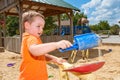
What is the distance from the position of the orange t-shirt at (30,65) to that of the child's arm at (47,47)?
169mm

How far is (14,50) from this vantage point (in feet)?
42.1

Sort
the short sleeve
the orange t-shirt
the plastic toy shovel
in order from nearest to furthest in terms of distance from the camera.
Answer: the plastic toy shovel, the short sleeve, the orange t-shirt

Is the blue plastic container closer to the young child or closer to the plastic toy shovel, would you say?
the plastic toy shovel

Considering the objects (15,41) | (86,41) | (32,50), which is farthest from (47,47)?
(15,41)

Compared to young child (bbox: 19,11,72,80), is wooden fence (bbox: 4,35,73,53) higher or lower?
lower

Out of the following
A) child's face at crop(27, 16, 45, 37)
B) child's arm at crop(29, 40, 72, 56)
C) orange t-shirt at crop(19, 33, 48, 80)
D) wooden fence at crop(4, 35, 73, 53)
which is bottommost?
wooden fence at crop(4, 35, 73, 53)

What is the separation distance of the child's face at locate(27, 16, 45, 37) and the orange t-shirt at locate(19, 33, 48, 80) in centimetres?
4

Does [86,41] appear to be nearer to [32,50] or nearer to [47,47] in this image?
[47,47]

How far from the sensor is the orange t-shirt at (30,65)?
1.74 metres

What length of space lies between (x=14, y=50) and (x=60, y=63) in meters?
11.4

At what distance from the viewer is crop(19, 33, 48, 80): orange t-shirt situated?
1.74 m

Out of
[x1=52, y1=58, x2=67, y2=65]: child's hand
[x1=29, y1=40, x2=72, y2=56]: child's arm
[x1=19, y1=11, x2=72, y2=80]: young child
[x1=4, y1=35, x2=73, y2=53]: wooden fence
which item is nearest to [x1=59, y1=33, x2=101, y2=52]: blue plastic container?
[x1=29, y1=40, x2=72, y2=56]: child's arm

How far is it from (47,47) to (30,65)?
40cm

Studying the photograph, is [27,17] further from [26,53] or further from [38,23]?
[26,53]
